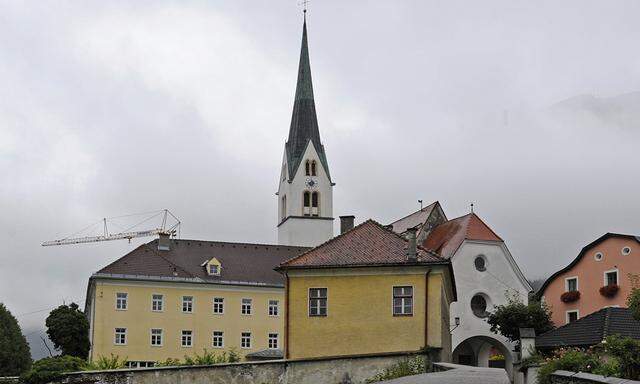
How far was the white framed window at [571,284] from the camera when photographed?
55.2 meters

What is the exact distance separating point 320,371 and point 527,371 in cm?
877

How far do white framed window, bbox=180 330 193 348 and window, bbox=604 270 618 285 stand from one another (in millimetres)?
30695

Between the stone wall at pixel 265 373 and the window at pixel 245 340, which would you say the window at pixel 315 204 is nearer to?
the window at pixel 245 340

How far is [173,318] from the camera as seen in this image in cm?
6681

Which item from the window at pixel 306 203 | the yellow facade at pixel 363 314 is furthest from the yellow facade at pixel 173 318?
the window at pixel 306 203

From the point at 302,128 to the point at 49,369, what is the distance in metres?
72.6

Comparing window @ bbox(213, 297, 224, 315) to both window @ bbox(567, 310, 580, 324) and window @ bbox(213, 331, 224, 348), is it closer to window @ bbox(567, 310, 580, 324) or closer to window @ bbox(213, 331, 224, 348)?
window @ bbox(213, 331, 224, 348)

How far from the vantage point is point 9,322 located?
78.8 metres

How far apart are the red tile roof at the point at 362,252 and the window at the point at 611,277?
19.7 m

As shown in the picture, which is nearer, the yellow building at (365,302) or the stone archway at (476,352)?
the yellow building at (365,302)

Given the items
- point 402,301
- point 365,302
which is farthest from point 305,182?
point 402,301

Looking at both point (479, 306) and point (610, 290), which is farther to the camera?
point (479, 306)

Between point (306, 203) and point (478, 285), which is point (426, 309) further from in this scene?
point (306, 203)

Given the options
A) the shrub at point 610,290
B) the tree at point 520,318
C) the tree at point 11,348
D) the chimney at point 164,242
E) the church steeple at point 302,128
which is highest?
the church steeple at point 302,128
